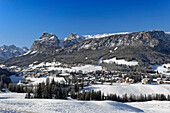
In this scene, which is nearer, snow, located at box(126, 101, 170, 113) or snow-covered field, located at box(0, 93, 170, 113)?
snow-covered field, located at box(0, 93, 170, 113)

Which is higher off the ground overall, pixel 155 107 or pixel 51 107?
pixel 51 107

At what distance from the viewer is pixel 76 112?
40.1 m

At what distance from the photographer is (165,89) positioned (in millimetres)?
111375

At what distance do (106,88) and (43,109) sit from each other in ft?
268

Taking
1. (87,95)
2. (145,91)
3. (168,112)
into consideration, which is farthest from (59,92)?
(145,91)

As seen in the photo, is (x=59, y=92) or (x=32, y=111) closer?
(x=32, y=111)

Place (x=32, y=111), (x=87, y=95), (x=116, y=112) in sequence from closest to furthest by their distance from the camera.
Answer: (x=32, y=111) → (x=116, y=112) → (x=87, y=95)

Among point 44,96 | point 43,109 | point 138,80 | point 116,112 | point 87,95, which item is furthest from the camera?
point 138,80

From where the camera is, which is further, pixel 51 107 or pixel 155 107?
pixel 155 107

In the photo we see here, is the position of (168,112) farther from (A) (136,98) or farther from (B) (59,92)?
(B) (59,92)

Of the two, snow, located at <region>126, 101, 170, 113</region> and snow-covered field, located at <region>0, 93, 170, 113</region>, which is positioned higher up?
snow-covered field, located at <region>0, 93, 170, 113</region>

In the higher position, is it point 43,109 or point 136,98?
point 43,109

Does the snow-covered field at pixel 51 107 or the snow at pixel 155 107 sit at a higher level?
the snow-covered field at pixel 51 107

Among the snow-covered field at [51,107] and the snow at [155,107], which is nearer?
the snow-covered field at [51,107]
